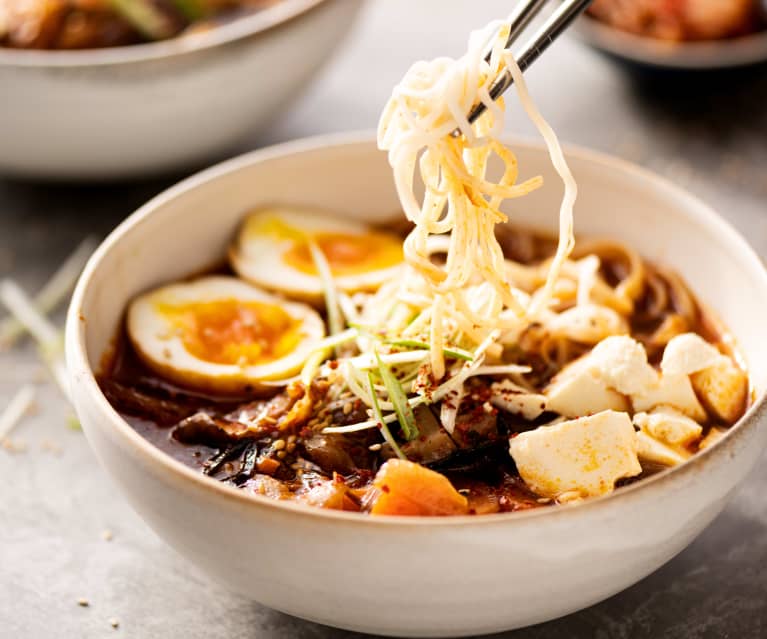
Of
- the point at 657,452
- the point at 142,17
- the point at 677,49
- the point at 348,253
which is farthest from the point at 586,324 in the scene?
the point at 142,17

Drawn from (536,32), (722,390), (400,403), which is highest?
(536,32)

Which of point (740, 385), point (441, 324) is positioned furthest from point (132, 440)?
point (740, 385)

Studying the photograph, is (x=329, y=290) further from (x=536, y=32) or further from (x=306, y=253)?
(x=536, y=32)

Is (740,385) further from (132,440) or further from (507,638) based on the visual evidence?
(132,440)

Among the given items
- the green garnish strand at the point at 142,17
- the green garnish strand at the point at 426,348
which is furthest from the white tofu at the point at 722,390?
the green garnish strand at the point at 142,17

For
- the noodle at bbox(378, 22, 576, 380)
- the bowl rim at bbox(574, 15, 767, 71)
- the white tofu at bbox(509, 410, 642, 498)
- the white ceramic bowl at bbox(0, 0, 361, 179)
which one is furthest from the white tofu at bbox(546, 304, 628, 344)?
the bowl rim at bbox(574, 15, 767, 71)

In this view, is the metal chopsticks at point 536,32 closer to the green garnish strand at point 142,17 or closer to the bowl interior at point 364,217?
the bowl interior at point 364,217
